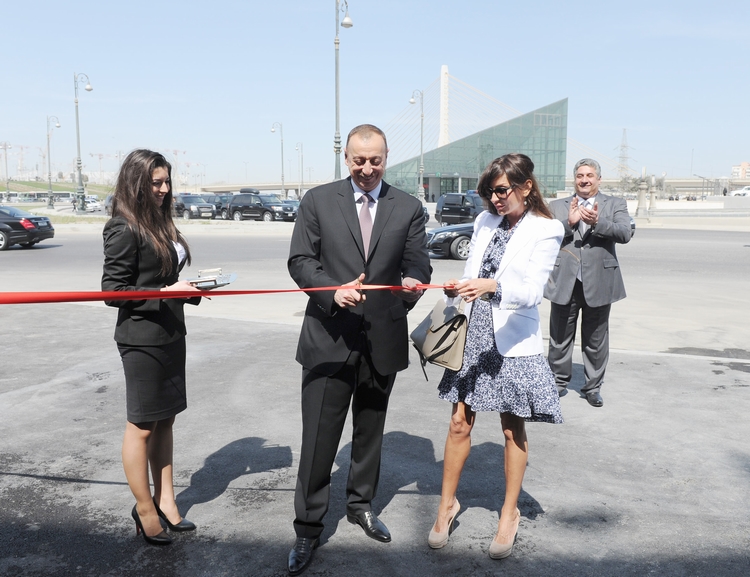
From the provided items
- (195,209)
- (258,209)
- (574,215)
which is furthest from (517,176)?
(195,209)

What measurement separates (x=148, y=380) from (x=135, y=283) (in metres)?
0.46

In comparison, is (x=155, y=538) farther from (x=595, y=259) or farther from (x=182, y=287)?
(x=595, y=259)

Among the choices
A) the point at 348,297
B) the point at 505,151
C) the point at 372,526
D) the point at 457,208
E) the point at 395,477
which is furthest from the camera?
the point at 505,151

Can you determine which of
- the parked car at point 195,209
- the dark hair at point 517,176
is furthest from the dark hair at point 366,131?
the parked car at point 195,209

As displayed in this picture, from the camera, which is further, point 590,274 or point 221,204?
point 221,204

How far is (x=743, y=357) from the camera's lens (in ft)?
23.5

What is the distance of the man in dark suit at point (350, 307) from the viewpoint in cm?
331

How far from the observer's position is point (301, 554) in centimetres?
316

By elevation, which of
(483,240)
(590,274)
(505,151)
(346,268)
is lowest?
(590,274)

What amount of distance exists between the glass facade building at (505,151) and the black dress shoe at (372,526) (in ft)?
234

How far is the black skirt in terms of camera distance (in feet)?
10.6

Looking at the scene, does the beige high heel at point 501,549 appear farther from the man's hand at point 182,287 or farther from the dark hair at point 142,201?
the dark hair at point 142,201

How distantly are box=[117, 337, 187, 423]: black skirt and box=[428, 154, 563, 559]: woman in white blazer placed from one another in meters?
1.35

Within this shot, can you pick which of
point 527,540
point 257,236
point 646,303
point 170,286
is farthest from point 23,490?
point 257,236
